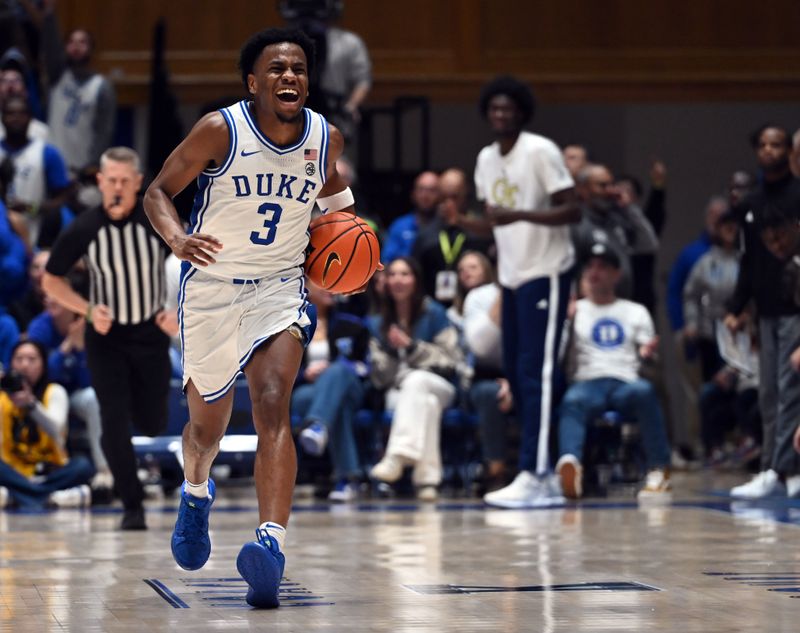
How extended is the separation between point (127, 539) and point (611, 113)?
881 centimetres

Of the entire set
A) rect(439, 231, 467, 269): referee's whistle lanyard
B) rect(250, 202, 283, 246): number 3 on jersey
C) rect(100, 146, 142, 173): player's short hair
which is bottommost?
rect(250, 202, 283, 246): number 3 on jersey

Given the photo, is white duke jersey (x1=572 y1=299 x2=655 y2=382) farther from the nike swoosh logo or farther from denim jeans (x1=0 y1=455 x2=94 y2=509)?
the nike swoosh logo

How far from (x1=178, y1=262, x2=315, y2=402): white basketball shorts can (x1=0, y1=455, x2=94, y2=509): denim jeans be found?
4093 millimetres

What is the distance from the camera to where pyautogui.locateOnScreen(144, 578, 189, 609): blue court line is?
4.87 metres

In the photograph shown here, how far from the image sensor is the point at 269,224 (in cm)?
520

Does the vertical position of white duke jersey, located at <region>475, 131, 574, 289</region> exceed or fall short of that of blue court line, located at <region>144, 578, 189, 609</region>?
it exceeds it

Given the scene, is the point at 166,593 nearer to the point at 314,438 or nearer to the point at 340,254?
the point at 340,254

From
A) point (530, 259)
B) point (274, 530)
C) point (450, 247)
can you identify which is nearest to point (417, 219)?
point (450, 247)

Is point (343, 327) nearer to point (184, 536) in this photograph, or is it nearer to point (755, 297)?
point (755, 297)

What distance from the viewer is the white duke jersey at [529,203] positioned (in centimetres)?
877

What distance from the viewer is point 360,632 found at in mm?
4262

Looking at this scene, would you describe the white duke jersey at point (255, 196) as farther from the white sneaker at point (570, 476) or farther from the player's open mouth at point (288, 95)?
the white sneaker at point (570, 476)

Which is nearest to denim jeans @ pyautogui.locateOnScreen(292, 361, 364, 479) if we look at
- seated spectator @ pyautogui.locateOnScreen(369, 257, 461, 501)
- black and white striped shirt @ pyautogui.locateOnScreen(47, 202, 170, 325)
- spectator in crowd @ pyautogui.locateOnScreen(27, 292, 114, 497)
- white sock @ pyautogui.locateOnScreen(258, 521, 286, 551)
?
seated spectator @ pyautogui.locateOnScreen(369, 257, 461, 501)

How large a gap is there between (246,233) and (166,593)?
1.20m
